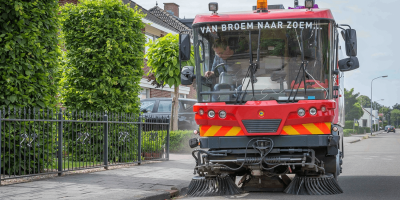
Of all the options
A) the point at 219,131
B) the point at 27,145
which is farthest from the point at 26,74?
the point at 219,131

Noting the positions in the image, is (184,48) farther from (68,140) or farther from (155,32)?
(155,32)

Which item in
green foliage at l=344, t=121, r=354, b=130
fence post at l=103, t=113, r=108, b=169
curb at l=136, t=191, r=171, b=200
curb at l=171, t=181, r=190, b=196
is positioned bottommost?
green foliage at l=344, t=121, r=354, b=130

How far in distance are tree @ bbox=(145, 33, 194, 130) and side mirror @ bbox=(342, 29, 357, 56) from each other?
975 cm

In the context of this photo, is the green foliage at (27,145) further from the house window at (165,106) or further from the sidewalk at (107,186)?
the house window at (165,106)

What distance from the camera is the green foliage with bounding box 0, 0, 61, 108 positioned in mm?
8539

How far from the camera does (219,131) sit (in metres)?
7.67

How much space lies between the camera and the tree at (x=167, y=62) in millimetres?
17070

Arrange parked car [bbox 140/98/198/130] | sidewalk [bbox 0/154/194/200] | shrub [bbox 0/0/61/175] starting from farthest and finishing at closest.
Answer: parked car [bbox 140/98/198/130] < shrub [bbox 0/0/61/175] < sidewalk [bbox 0/154/194/200]

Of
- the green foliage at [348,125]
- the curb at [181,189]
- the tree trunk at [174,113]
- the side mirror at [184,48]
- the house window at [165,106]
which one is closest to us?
the side mirror at [184,48]

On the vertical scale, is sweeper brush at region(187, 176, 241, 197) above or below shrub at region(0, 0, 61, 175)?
below

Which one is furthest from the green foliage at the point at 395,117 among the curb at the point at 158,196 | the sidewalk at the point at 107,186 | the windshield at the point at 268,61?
the curb at the point at 158,196

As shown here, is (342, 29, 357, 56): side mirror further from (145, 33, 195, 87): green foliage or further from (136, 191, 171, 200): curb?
(145, 33, 195, 87): green foliage

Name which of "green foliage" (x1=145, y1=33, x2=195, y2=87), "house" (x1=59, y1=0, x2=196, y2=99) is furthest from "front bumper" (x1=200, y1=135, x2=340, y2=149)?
"house" (x1=59, y1=0, x2=196, y2=99)

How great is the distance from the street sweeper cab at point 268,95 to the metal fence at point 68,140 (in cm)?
303
